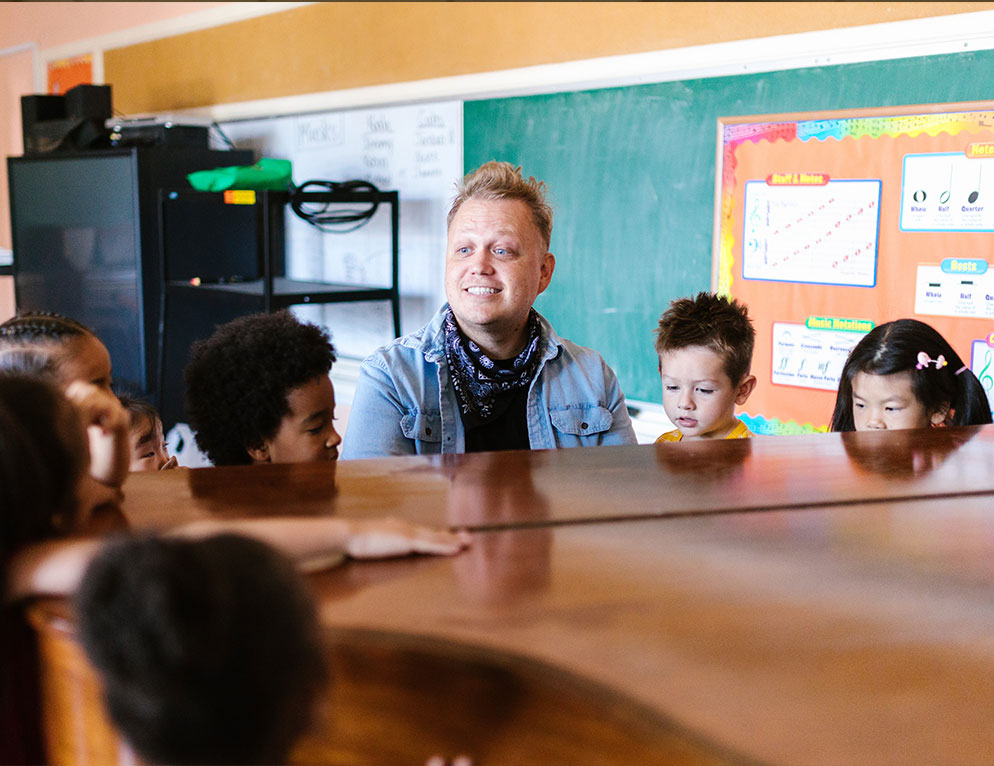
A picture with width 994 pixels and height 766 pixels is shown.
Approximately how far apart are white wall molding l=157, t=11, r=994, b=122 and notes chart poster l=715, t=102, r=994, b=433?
0.15 metres

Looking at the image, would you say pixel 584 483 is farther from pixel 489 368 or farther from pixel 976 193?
pixel 976 193

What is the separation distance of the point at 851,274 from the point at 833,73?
53 centimetres

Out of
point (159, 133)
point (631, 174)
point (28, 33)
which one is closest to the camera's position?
point (631, 174)

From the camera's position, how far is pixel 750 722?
0.63 metres

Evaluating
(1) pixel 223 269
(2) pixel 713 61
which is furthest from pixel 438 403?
(1) pixel 223 269

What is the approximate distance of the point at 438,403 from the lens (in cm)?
165

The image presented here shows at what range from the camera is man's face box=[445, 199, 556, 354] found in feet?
5.59

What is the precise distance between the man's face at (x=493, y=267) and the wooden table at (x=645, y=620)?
687mm

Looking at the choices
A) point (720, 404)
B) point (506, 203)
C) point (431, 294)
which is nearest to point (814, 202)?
point (720, 404)

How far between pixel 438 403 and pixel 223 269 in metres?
3.02

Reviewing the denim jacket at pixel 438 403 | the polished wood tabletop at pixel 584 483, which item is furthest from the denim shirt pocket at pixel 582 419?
the polished wood tabletop at pixel 584 483

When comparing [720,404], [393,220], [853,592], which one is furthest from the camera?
[393,220]

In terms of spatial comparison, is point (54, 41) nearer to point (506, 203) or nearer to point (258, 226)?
point (258, 226)

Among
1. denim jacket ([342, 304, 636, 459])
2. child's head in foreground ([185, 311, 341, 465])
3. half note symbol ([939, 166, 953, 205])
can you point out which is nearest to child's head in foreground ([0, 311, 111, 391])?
child's head in foreground ([185, 311, 341, 465])
